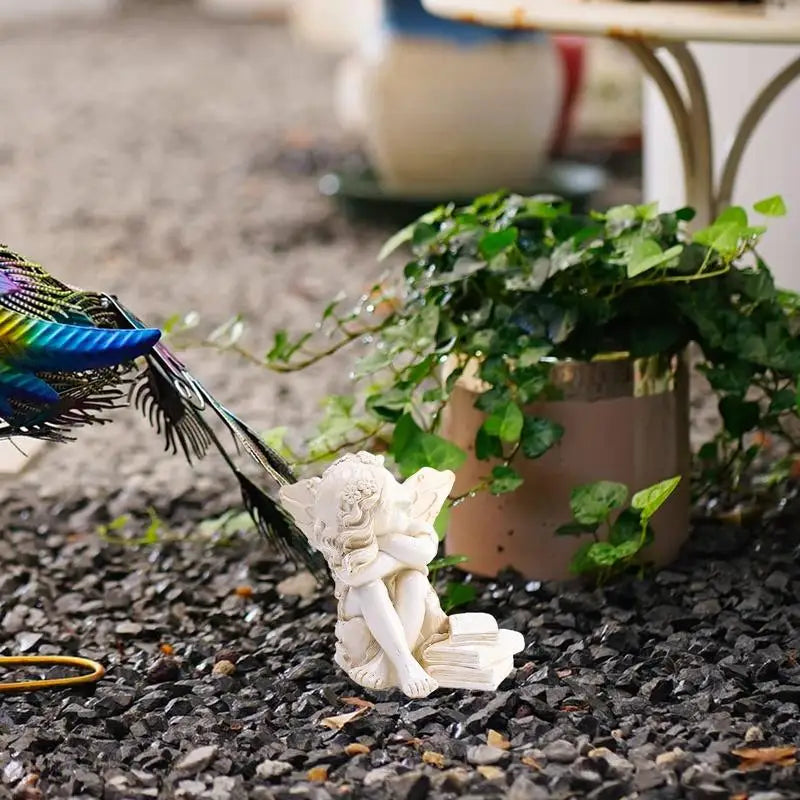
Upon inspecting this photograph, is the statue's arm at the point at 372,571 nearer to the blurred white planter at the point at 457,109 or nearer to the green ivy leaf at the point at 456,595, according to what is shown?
the green ivy leaf at the point at 456,595

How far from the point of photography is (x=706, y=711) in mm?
1820

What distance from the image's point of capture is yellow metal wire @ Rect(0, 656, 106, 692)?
1.98 metres

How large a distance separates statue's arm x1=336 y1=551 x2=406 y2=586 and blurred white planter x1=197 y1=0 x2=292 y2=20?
847cm

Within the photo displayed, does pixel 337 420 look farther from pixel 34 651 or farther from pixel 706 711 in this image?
pixel 706 711

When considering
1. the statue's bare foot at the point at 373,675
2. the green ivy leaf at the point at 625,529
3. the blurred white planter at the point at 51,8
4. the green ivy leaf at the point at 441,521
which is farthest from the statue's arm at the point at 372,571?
the blurred white planter at the point at 51,8

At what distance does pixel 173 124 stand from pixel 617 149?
1.93 metres

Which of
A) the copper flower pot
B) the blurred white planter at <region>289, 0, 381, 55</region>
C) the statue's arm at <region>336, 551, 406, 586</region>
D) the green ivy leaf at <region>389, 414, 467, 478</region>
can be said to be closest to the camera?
the statue's arm at <region>336, 551, 406, 586</region>

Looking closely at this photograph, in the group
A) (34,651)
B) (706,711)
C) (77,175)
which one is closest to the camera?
(706,711)

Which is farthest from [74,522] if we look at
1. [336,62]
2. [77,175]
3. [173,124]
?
[336,62]

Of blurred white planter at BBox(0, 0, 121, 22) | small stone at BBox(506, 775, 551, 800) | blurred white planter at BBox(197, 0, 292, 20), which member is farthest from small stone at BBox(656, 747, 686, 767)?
Answer: blurred white planter at BBox(197, 0, 292, 20)

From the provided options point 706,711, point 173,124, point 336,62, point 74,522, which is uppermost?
point 336,62

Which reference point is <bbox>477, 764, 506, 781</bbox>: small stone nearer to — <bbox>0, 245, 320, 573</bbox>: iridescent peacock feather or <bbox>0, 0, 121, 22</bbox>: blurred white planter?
<bbox>0, 245, 320, 573</bbox>: iridescent peacock feather

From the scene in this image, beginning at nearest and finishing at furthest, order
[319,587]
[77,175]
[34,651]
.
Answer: [34,651]
[319,587]
[77,175]

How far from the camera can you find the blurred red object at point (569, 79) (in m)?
5.38
